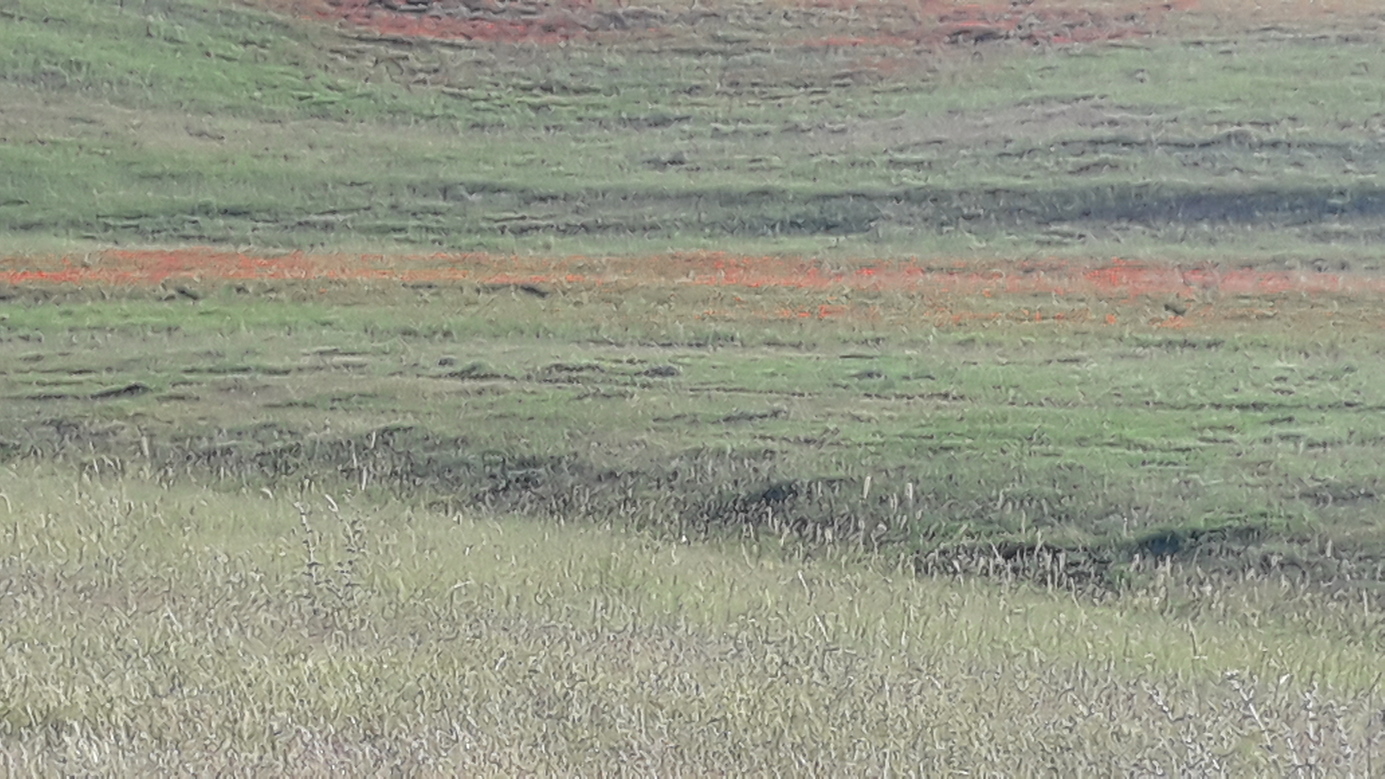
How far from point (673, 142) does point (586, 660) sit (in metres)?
12.7

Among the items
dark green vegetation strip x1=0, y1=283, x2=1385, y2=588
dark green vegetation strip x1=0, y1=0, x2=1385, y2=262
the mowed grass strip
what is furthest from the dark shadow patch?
dark green vegetation strip x1=0, y1=0, x2=1385, y2=262

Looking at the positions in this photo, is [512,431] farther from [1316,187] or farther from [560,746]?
[1316,187]

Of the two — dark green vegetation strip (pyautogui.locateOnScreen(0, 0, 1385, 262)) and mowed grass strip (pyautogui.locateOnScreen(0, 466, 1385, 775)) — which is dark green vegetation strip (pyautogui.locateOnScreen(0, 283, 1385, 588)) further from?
dark green vegetation strip (pyautogui.locateOnScreen(0, 0, 1385, 262))

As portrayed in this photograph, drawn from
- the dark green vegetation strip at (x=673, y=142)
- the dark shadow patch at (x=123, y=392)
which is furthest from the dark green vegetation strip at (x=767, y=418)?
the dark green vegetation strip at (x=673, y=142)

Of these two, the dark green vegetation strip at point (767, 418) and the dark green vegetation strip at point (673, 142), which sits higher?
the dark green vegetation strip at point (673, 142)

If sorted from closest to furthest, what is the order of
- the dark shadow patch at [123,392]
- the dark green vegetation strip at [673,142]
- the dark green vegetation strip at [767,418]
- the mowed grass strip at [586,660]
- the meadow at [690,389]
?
the mowed grass strip at [586,660] → the meadow at [690,389] → the dark green vegetation strip at [767,418] → the dark shadow patch at [123,392] → the dark green vegetation strip at [673,142]

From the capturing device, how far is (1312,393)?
10.8m

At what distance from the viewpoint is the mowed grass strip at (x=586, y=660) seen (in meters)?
4.88

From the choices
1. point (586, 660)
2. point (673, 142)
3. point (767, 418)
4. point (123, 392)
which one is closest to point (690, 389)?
point (767, 418)

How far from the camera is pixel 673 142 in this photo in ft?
58.9

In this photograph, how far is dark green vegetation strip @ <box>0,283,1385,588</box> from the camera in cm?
887

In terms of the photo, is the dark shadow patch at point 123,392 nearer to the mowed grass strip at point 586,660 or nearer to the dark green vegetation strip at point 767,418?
the dark green vegetation strip at point 767,418

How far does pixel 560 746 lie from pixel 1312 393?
759 cm

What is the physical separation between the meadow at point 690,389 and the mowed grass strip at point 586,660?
0.03 meters
